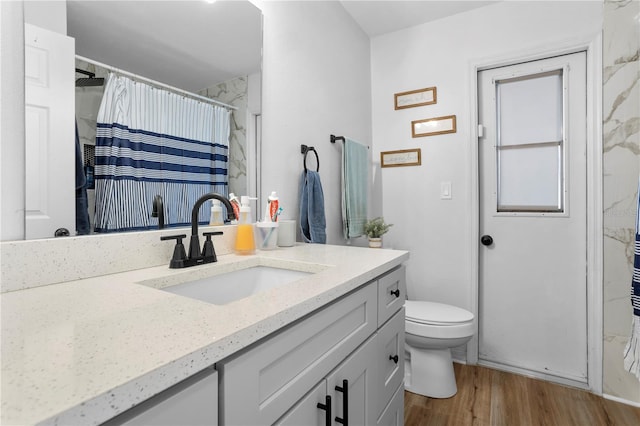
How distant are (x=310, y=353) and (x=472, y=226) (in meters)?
1.78

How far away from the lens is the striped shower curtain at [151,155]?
905mm

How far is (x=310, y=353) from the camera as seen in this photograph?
0.71m

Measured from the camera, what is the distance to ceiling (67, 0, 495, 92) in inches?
35.4

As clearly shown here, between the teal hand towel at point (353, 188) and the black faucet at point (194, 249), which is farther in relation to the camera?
the teal hand towel at point (353, 188)

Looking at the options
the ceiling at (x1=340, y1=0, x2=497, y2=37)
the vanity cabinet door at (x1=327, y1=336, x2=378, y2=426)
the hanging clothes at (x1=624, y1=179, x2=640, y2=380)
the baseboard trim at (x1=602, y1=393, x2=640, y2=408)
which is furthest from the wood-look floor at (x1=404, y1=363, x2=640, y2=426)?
the ceiling at (x1=340, y1=0, x2=497, y2=37)

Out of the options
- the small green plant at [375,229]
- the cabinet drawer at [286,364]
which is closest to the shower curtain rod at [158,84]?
the cabinet drawer at [286,364]

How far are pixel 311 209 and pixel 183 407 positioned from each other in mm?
1285

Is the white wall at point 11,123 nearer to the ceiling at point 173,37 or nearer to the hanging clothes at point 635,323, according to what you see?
the ceiling at point 173,37

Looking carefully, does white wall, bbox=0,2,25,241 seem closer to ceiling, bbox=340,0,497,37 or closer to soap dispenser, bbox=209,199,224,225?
soap dispenser, bbox=209,199,224,225

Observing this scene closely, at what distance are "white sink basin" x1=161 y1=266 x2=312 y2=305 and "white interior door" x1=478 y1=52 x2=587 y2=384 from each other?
63.8 inches

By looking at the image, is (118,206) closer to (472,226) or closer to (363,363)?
(363,363)

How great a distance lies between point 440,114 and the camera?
226cm

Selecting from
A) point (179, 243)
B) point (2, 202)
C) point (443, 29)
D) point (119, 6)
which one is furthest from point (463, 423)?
point (443, 29)

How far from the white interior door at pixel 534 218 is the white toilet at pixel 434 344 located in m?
0.47
